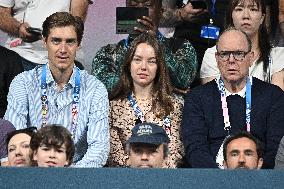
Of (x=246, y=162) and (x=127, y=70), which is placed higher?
(x=127, y=70)

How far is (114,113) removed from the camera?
23.3 feet

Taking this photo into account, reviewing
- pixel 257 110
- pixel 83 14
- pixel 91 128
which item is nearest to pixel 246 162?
pixel 257 110

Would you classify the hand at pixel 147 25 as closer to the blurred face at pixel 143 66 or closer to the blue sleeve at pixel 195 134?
the blurred face at pixel 143 66

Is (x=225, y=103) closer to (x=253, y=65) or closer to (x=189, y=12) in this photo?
(x=253, y=65)

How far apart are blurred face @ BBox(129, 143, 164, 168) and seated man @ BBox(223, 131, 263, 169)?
411 millimetres

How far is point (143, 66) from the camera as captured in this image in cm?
708

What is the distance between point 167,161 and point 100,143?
1.56 feet

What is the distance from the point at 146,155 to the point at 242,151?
59 cm

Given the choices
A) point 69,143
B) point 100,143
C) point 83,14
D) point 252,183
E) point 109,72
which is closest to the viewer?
A: point 252,183

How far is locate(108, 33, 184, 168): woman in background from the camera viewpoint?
7.03 meters

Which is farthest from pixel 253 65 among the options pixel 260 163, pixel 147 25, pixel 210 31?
pixel 260 163

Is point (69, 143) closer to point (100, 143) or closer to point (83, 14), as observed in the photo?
point (100, 143)

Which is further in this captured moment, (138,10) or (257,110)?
(138,10)

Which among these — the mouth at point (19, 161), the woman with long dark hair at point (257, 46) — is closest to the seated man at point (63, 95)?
the mouth at point (19, 161)
